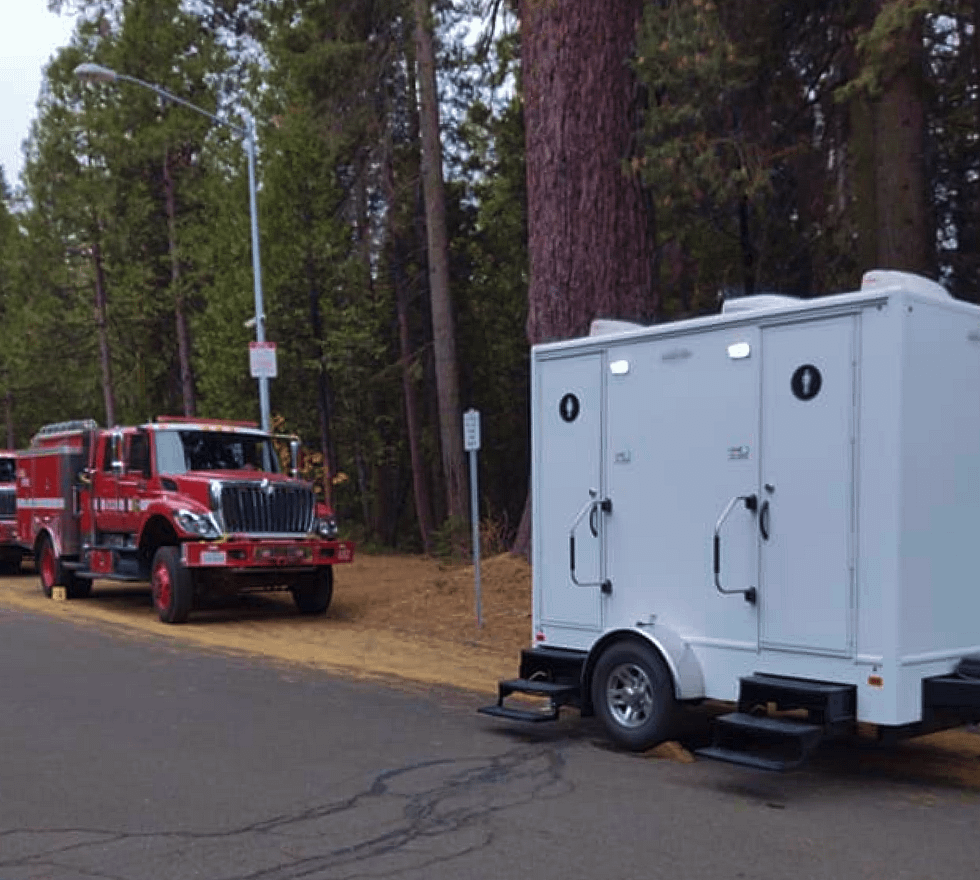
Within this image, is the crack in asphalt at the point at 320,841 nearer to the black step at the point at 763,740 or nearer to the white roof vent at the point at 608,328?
the black step at the point at 763,740

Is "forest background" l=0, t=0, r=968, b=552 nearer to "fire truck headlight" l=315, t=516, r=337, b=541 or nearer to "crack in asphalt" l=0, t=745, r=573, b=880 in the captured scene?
"fire truck headlight" l=315, t=516, r=337, b=541

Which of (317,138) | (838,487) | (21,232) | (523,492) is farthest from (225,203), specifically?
(838,487)

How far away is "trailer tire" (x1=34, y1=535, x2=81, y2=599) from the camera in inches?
730

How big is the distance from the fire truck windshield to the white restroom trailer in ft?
27.9

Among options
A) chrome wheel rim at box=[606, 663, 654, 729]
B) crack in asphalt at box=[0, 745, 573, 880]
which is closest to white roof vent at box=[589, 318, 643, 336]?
chrome wheel rim at box=[606, 663, 654, 729]

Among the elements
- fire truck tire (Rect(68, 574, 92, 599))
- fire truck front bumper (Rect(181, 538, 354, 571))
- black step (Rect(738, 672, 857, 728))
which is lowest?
fire truck tire (Rect(68, 574, 92, 599))

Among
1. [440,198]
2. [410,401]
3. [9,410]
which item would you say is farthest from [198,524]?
[9,410]

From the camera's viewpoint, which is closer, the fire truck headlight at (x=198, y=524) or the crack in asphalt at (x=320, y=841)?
the crack in asphalt at (x=320, y=841)

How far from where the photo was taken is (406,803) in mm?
6727

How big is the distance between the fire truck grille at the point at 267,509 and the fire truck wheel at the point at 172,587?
0.84 meters

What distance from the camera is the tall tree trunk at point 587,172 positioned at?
610 inches

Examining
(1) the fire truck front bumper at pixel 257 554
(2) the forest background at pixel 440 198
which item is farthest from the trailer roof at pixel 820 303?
(1) the fire truck front bumper at pixel 257 554

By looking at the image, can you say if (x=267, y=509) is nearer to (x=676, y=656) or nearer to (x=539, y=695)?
(x=539, y=695)

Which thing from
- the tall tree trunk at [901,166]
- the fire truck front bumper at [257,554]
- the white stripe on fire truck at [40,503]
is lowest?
the fire truck front bumper at [257,554]
